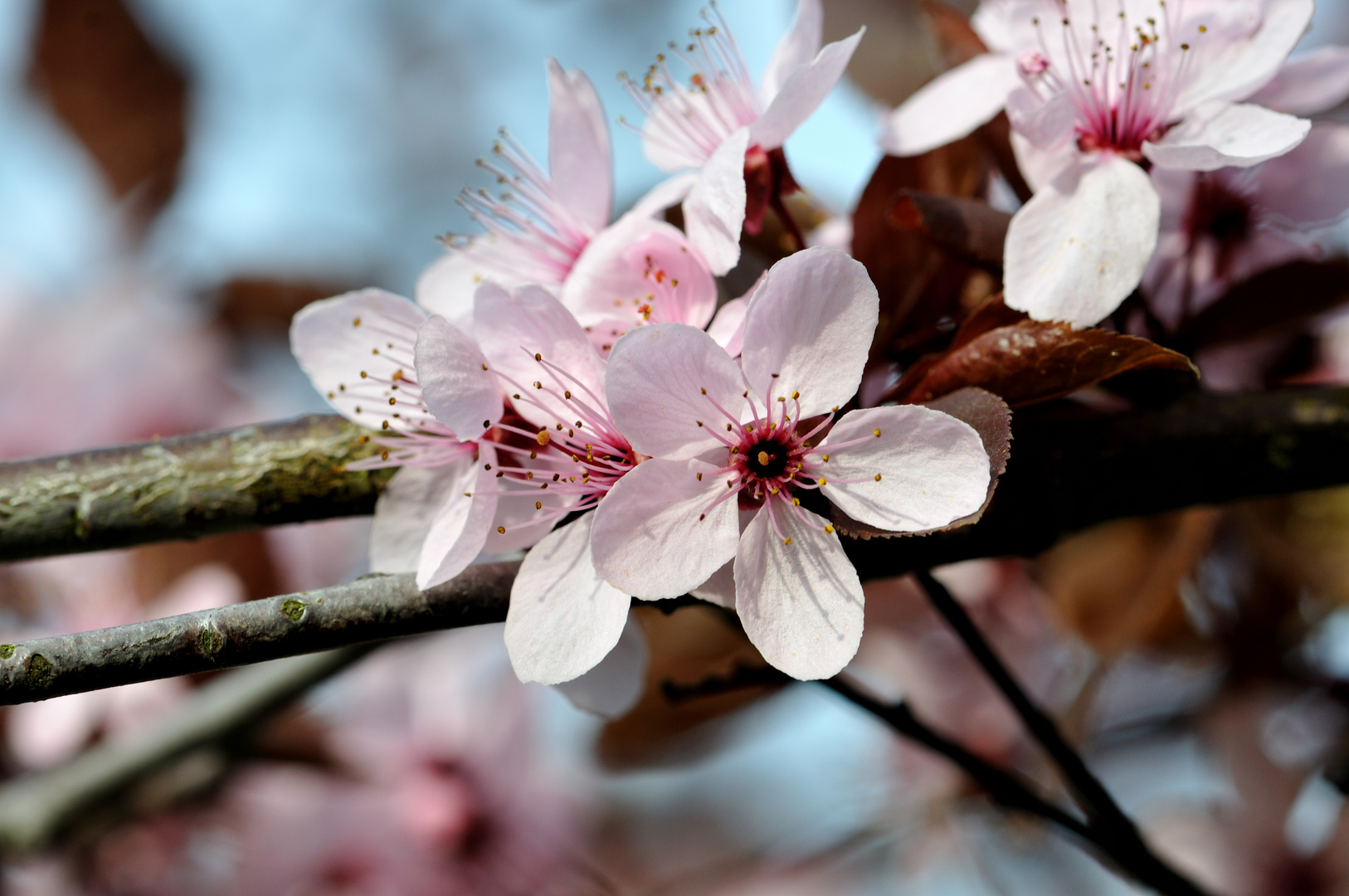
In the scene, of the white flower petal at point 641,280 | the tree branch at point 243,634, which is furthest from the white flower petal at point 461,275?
the tree branch at point 243,634

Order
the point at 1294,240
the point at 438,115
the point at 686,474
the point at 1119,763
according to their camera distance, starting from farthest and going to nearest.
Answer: the point at 438,115 < the point at 1119,763 < the point at 1294,240 < the point at 686,474

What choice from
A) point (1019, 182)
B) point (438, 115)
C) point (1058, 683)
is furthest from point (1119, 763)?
point (438, 115)

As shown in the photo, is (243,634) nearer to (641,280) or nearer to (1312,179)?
(641,280)

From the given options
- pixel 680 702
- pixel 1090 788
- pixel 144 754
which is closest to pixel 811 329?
pixel 1090 788

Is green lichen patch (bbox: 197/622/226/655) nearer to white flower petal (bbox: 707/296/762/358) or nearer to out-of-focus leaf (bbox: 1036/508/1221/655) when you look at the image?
white flower petal (bbox: 707/296/762/358)

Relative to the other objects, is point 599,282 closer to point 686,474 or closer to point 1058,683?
point 686,474

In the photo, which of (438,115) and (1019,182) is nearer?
(1019,182)

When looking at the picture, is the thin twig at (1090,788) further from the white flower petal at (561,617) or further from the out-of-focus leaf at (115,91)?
the out-of-focus leaf at (115,91)
